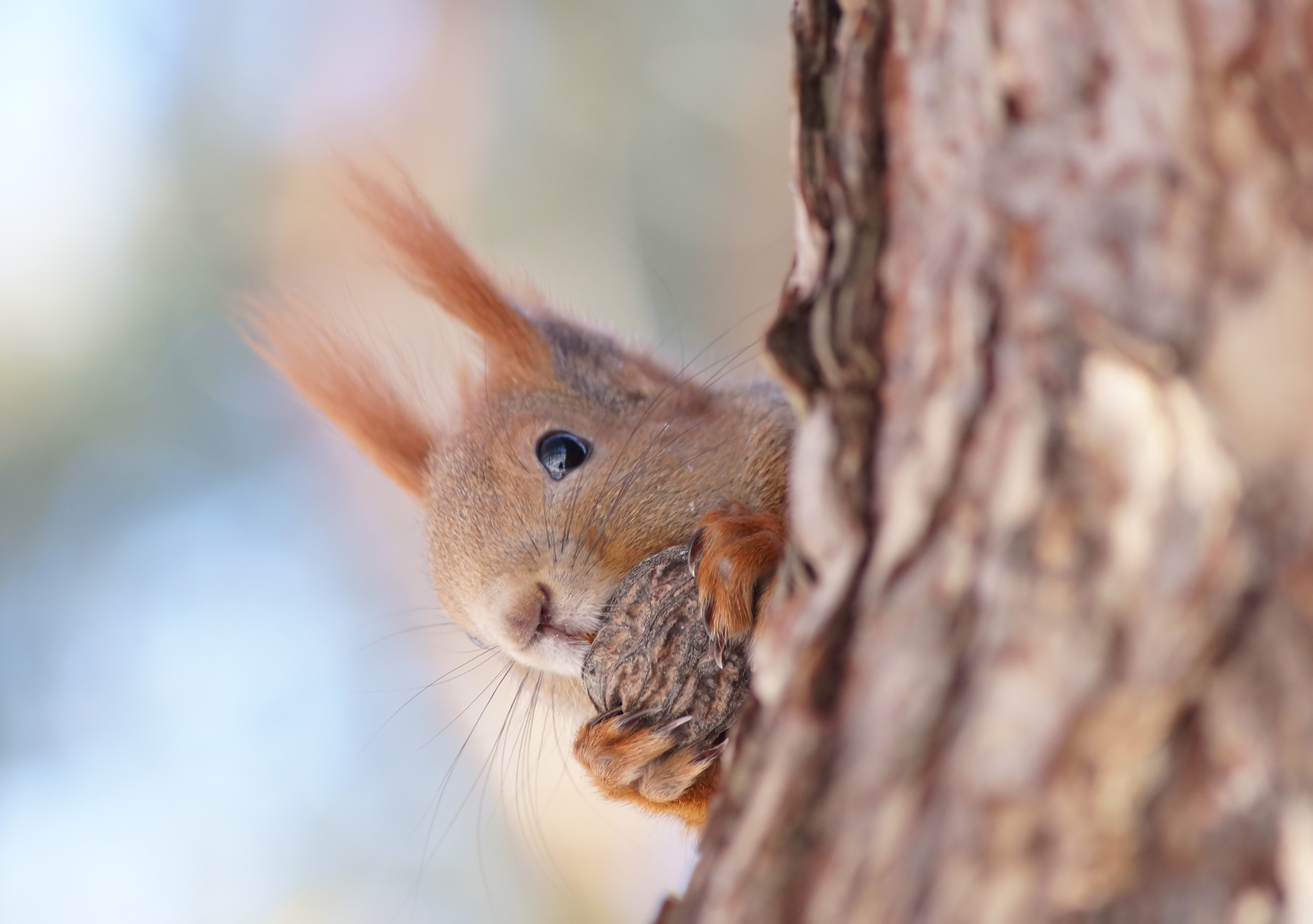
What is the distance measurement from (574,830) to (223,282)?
5.52 ft

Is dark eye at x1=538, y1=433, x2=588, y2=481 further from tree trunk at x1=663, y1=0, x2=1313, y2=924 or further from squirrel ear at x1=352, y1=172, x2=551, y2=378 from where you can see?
tree trunk at x1=663, y1=0, x2=1313, y2=924

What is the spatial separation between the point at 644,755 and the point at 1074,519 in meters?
0.58

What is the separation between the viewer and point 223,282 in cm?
290

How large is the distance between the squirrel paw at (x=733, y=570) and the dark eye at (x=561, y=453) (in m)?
0.32

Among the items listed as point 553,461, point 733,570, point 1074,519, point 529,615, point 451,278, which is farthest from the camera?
point 451,278

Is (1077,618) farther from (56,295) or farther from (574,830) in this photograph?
(56,295)

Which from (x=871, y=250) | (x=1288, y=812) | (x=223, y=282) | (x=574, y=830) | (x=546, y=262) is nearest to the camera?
(x=1288, y=812)

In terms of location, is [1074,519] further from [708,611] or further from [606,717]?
[606,717]

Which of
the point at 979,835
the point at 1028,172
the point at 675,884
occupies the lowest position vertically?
the point at 979,835

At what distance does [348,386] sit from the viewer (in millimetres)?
1524

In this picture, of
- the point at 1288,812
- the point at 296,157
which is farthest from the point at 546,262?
the point at 1288,812

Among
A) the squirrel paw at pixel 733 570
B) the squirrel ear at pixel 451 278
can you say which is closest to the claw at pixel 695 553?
the squirrel paw at pixel 733 570

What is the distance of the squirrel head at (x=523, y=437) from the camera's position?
3.82ft

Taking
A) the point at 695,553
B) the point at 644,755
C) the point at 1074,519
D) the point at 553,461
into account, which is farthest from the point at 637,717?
the point at 1074,519
